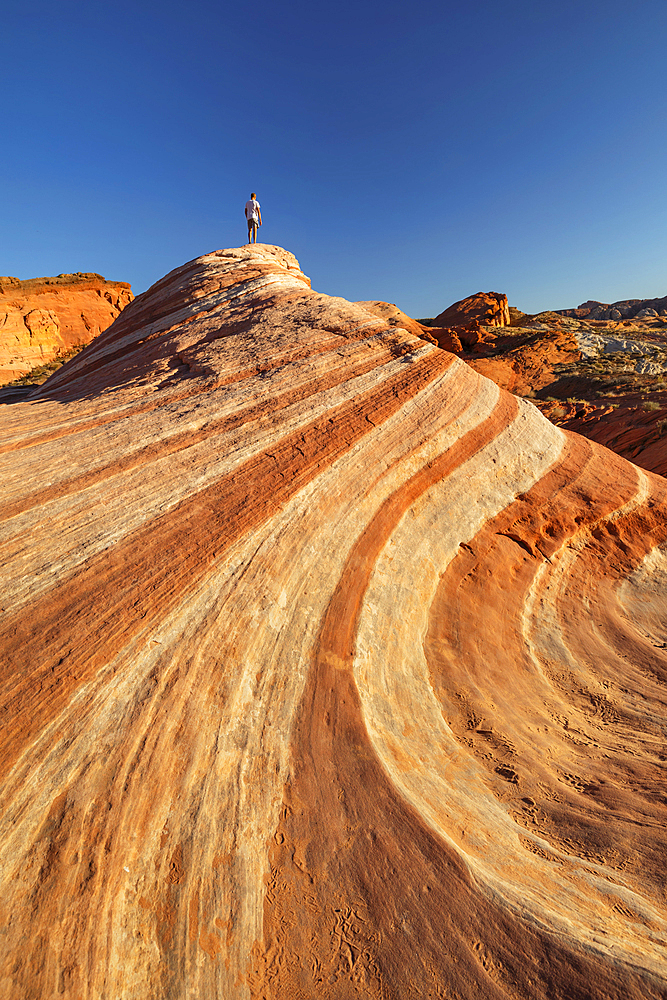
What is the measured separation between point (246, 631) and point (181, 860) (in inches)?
66.5

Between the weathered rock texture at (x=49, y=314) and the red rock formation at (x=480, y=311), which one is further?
the red rock formation at (x=480, y=311)

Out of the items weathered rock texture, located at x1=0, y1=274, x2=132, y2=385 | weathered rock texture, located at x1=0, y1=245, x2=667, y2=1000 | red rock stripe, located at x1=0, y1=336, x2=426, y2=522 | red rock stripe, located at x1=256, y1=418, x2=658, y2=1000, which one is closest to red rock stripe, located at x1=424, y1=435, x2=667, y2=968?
weathered rock texture, located at x1=0, y1=245, x2=667, y2=1000

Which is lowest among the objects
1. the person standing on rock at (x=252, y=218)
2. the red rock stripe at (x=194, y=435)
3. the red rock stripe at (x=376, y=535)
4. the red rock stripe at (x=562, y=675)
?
the red rock stripe at (x=562, y=675)

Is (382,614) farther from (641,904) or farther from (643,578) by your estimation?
(643,578)

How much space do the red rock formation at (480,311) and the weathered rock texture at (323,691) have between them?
162ft

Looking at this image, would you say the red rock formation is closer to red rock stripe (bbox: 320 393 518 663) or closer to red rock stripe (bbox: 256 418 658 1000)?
red rock stripe (bbox: 320 393 518 663)

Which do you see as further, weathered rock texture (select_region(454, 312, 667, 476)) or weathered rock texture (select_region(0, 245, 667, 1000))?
weathered rock texture (select_region(454, 312, 667, 476))

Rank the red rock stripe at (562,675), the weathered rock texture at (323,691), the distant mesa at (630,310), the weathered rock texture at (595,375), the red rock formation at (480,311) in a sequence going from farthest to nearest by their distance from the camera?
the distant mesa at (630,310)
the red rock formation at (480,311)
the weathered rock texture at (595,375)
the red rock stripe at (562,675)
the weathered rock texture at (323,691)

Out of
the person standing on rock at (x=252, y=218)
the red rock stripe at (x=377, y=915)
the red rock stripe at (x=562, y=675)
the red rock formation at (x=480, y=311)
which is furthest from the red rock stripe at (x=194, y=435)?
the red rock formation at (x=480, y=311)

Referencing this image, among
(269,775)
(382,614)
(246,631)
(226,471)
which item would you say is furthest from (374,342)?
(269,775)

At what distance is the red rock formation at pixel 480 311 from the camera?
51344 millimetres

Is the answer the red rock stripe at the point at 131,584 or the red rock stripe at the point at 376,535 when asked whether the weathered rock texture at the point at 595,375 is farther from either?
the red rock stripe at the point at 131,584

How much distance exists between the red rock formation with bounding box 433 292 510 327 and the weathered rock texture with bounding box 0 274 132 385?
3652 centimetres

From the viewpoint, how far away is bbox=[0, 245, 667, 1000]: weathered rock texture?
8.21ft
